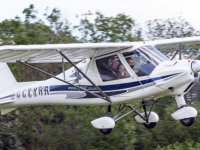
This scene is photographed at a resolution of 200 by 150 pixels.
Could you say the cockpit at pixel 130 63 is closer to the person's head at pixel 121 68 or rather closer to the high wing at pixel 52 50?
the person's head at pixel 121 68

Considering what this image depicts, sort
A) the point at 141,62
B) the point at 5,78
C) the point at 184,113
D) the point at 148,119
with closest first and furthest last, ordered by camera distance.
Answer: the point at 184,113, the point at 141,62, the point at 148,119, the point at 5,78

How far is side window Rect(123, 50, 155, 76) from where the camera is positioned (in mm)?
18906

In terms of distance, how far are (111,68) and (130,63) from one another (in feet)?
1.56

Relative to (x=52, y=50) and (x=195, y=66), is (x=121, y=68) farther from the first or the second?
(x=195, y=66)

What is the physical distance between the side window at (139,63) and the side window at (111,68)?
20 cm

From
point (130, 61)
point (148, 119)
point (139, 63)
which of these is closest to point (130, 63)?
point (130, 61)

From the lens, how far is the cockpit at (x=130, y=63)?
746 inches

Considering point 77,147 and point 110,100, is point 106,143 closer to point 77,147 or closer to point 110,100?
point 77,147

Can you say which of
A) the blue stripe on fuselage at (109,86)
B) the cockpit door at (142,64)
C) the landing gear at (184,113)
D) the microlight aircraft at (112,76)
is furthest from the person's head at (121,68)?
the landing gear at (184,113)

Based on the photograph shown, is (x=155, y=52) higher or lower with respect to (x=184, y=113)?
higher

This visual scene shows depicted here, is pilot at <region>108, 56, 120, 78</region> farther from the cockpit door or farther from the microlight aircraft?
the cockpit door

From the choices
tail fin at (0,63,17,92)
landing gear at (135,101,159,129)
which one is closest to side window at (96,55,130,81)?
landing gear at (135,101,159,129)

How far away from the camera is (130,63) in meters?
19.1

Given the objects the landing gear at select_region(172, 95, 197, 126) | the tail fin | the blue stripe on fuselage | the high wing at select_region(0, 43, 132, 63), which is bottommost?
the landing gear at select_region(172, 95, 197, 126)
